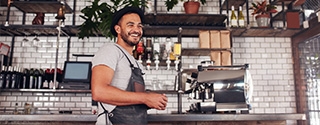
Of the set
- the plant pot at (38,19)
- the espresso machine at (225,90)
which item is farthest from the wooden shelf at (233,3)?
the plant pot at (38,19)

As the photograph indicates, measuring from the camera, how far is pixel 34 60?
469 centimetres

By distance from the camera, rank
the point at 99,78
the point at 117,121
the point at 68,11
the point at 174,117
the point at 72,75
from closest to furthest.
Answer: the point at 99,78, the point at 117,121, the point at 174,117, the point at 72,75, the point at 68,11

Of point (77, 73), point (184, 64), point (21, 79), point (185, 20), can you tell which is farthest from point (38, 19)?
point (184, 64)

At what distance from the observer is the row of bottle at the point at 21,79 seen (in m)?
4.18

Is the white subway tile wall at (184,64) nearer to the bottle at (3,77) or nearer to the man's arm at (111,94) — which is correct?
the bottle at (3,77)

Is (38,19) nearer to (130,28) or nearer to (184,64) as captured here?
(184,64)

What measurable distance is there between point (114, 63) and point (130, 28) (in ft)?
0.93

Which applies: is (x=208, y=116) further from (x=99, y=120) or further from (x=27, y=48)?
(x=27, y=48)

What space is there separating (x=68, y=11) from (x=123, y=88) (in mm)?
3356

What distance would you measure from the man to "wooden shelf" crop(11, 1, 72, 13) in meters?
2.83

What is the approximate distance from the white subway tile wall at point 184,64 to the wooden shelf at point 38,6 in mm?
329

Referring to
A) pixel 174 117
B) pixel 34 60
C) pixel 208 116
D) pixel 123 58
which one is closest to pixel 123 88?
pixel 123 58

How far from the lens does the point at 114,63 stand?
1.51 meters

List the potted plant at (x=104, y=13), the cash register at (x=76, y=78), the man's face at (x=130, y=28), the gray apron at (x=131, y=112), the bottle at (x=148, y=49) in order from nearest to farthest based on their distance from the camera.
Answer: the gray apron at (x=131, y=112)
the man's face at (x=130, y=28)
the potted plant at (x=104, y=13)
the cash register at (x=76, y=78)
the bottle at (x=148, y=49)
